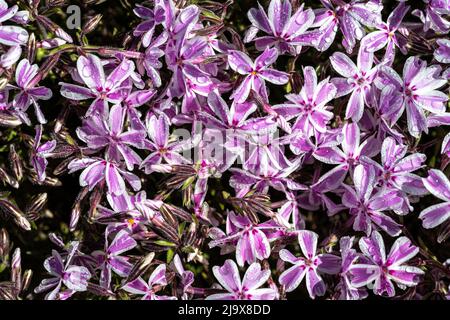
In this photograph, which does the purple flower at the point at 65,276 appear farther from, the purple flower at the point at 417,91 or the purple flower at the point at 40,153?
the purple flower at the point at 417,91

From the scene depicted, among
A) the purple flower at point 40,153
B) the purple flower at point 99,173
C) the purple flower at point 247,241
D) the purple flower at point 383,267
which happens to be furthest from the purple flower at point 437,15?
the purple flower at point 40,153

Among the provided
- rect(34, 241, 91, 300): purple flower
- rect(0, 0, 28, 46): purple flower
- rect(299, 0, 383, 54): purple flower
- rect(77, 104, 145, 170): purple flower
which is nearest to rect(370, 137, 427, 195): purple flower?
rect(299, 0, 383, 54): purple flower

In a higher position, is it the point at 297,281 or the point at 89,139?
the point at 89,139

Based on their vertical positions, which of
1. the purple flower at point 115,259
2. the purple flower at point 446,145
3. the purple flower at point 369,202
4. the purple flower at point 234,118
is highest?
the purple flower at point 234,118

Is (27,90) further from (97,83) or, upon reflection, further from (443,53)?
(443,53)

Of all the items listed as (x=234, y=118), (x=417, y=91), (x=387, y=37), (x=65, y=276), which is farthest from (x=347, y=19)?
(x=65, y=276)
